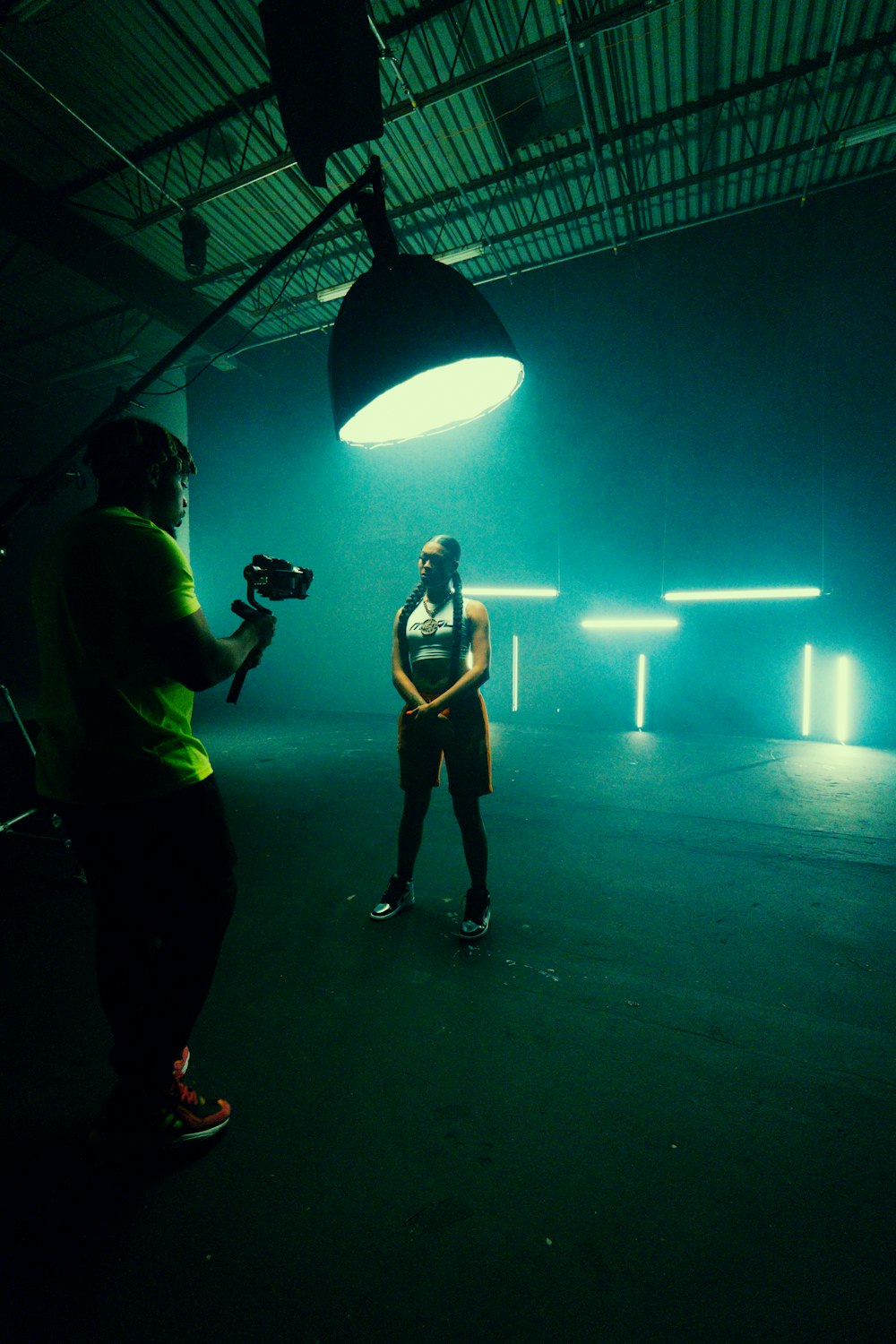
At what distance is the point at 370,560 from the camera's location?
8.58 m

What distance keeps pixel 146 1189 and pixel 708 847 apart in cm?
298

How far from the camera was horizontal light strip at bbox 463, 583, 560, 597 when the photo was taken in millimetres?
7496

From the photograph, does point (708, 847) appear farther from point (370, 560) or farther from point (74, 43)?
point (74, 43)

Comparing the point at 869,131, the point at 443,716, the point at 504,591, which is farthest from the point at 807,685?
the point at 443,716

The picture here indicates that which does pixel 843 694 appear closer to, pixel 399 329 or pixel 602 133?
pixel 602 133

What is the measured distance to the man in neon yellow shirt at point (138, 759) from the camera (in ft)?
4.03

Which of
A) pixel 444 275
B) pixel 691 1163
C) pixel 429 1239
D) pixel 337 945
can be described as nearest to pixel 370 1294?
pixel 429 1239

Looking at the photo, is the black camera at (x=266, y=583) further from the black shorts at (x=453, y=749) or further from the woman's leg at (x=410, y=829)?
the woman's leg at (x=410, y=829)

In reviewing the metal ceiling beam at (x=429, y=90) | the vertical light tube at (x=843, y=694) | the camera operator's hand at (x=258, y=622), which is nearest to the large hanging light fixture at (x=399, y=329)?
the camera operator's hand at (x=258, y=622)

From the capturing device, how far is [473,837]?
95.7 inches

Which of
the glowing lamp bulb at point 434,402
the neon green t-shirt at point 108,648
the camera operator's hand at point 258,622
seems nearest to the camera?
the neon green t-shirt at point 108,648

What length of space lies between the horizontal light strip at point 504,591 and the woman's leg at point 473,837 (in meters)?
5.37

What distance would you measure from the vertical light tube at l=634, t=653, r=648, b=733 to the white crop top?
4.92 meters

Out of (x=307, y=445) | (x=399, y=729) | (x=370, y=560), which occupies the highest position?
(x=307, y=445)
